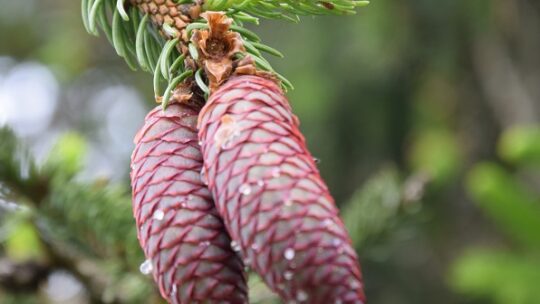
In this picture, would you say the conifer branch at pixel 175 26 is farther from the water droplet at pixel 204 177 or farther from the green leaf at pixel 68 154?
the green leaf at pixel 68 154

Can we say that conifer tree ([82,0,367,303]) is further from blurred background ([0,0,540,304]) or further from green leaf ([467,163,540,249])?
green leaf ([467,163,540,249])

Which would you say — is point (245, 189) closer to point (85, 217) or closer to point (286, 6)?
point (286, 6)

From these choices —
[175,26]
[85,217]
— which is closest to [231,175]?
[175,26]

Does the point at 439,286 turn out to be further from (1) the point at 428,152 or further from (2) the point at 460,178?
(1) the point at 428,152

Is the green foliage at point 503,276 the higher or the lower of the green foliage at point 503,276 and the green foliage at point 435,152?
the higher

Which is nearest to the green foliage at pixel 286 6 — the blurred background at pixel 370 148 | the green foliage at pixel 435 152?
the blurred background at pixel 370 148

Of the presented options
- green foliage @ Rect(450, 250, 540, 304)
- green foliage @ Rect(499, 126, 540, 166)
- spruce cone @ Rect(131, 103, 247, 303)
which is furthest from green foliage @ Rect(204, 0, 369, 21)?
green foliage @ Rect(450, 250, 540, 304)

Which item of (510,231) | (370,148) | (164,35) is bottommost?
(370,148)
